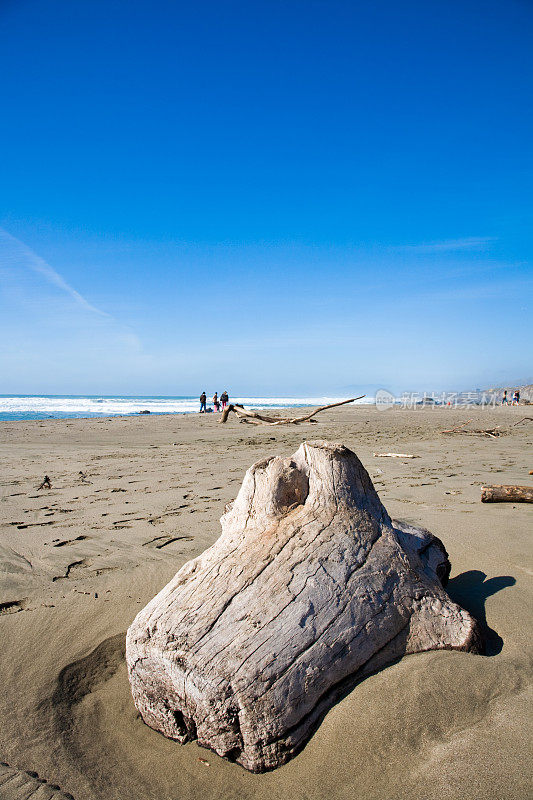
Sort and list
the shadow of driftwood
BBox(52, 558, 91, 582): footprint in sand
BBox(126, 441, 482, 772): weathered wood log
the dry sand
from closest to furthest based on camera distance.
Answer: the dry sand → BBox(126, 441, 482, 772): weathered wood log → the shadow of driftwood → BBox(52, 558, 91, 582): footprint in sand

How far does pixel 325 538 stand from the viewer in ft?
8.38

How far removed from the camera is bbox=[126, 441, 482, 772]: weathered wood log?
78.7 inches

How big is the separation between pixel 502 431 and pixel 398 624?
15801 millimetres

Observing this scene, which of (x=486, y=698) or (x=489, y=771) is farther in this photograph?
(x=486, y=698)

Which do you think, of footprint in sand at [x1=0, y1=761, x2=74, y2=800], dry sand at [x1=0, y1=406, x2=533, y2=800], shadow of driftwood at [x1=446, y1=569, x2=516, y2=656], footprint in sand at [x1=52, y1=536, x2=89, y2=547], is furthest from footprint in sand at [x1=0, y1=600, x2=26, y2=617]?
shadow of driftwood at [x1=446, y1=569, x2=516, y2=656]

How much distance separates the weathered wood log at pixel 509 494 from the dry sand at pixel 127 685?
0.39 ft

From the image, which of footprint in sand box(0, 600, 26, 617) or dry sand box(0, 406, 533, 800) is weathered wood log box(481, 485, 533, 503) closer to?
dry sand box(0, 406, 533, 800)

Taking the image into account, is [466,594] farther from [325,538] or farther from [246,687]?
[246,687]

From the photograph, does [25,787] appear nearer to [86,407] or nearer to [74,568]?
[74,568]

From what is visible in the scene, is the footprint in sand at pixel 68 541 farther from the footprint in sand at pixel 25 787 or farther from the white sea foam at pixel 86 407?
the white sea foam at pixel 86 407

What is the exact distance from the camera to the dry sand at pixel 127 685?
1.86 meters

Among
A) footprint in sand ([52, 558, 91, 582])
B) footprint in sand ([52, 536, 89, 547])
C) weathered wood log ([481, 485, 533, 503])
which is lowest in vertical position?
footprint in sand ([52, 558, 91, 582])

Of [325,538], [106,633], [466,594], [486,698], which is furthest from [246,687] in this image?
[466,594]

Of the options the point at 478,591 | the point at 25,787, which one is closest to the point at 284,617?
the point at 25,787
